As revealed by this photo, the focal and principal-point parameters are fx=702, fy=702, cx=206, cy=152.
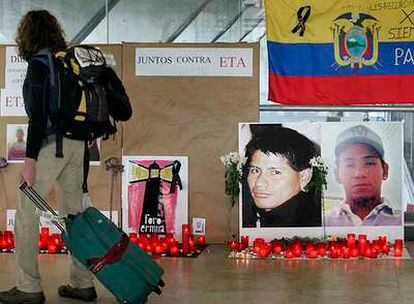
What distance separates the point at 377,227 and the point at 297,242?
0.74m

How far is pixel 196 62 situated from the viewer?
6.09m

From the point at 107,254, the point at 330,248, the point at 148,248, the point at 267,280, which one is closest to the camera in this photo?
the point at 107,254

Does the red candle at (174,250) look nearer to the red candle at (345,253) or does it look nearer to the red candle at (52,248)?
the red candle at (52,248)

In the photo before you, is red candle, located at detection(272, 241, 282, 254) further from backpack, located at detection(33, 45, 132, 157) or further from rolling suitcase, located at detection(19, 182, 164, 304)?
backpack, located at detection(33, 45, 132, 157)

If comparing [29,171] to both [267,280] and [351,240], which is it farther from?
[351,240]

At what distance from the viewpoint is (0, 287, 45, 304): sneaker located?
3982 mm

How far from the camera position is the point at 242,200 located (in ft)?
19.3

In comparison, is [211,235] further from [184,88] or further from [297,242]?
[184,88]

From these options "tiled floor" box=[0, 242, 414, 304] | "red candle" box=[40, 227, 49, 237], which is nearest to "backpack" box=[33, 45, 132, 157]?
"tiled floor" box=[0, 242, 414, 304]

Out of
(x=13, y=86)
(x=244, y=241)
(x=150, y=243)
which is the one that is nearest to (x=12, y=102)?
(x=13, y=86)

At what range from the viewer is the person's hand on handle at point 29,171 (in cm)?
387

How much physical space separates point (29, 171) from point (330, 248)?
2666 millimetres

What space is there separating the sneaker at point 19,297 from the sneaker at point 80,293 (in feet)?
0.76

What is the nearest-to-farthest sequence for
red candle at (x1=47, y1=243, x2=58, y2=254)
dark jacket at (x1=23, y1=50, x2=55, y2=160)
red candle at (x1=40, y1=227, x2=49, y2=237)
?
dark jacket at (x1=23, y1=50, x2=55, y2=160), red candle at (x1=47, y1=243, x2=58, y2=254), red candle at (x1=40, y1=227, x2=49, y2=237)
